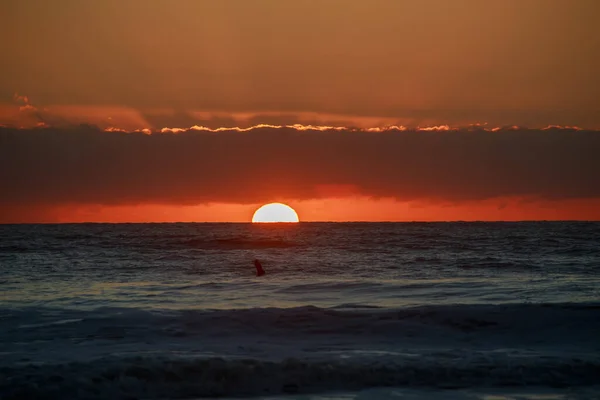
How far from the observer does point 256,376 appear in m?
12.7

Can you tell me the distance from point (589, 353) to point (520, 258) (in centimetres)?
2511

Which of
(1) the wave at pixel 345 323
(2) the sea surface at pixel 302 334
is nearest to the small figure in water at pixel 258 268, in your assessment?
(2) the sea surface at pixel 302 334

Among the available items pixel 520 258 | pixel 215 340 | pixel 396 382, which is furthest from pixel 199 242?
pixel 396 382

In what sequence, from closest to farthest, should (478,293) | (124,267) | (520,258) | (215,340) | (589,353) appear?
(589,353) → (215,340) → (478,293) → (124,267) → (520,258)

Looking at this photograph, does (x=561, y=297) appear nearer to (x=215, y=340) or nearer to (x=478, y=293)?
(x=478, y=293)

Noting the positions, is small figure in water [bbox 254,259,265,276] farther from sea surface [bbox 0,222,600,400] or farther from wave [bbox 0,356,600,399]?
wave [bbox 0,356,600,399]

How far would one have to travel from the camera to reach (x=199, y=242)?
60.4 meters

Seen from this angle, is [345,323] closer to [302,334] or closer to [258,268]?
[302,334]

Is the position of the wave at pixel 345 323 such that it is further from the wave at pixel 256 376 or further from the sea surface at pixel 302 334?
the wave at pixel 256 376

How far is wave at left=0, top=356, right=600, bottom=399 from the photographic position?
39.3 feet

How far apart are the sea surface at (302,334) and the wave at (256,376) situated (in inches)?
1.5

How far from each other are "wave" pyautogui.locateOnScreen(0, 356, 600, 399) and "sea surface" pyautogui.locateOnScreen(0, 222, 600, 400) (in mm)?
39

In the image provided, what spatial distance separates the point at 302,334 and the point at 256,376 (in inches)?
153

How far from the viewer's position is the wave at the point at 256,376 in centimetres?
1199
